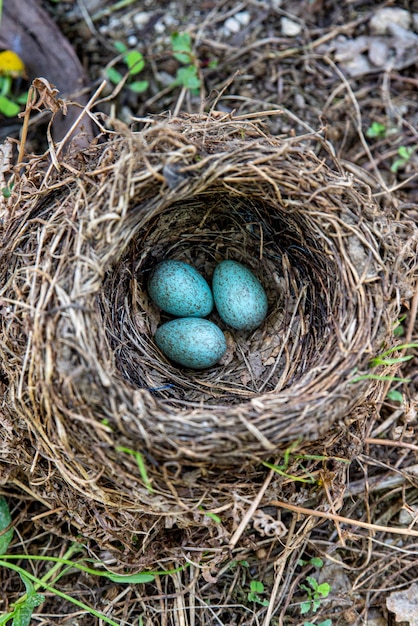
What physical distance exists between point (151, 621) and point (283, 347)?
119 cm

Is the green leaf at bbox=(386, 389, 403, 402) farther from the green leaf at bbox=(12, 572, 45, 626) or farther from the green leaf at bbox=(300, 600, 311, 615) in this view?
the green leaf at bbox=(12, 572, 45, 626)

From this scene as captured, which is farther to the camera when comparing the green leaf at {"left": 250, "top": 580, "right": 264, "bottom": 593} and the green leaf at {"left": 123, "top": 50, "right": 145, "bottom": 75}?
the green leaf at {"left": 123, "top": 50, "right": 145, "bottom": 75}

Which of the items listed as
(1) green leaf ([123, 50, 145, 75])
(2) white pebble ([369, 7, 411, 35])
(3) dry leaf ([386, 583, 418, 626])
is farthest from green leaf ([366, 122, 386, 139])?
(3) dry leaf ([386, 583, 418, 626])

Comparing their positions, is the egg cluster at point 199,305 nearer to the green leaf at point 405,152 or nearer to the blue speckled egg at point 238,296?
the blue speckled egg at point 238,296

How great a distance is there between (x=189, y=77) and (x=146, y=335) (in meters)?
1.29

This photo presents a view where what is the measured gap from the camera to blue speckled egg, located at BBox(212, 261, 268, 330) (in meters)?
2.72

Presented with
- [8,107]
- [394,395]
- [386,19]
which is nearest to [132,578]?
[394,395]

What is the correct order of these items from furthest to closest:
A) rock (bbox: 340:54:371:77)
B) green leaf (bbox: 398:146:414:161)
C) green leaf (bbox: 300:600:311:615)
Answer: rock (bbox: 340:54:371:77), green leaf (bbox: 398:146:414:161), green leaf (bbox: 300:600:311:615)

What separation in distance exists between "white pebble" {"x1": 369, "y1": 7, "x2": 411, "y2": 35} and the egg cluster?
1.49 m

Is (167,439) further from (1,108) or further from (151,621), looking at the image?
(1,108)

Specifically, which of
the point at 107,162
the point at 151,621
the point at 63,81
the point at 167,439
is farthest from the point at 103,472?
the point at 63,81

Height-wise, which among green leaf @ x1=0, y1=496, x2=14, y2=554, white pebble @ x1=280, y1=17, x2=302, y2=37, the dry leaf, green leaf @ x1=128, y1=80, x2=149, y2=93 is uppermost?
green leaf @ x1=128, y1=80, x2=149, y2=93

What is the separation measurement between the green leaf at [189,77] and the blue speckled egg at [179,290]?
3.04 feet

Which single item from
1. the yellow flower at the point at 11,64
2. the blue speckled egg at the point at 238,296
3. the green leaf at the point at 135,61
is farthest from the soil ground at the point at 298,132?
the blue speckled egg at the point at 238,296
